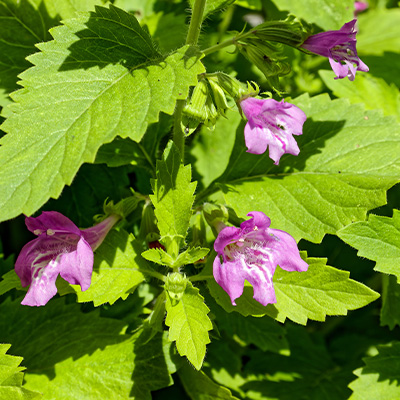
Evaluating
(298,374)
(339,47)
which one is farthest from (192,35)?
(298,374)

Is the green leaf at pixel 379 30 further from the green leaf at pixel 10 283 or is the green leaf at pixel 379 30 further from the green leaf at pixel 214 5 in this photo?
the green leaf at pixel 10 283

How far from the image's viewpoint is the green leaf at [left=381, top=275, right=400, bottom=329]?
2553mm

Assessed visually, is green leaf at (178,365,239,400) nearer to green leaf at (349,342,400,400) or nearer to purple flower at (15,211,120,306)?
green leaf at (349,342,400,400)

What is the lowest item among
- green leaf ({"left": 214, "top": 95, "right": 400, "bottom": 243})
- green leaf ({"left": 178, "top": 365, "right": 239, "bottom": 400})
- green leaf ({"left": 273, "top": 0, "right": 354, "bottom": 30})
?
green leaf ({"left": 178, "top": 365, "right": 239, "bottom": 400})

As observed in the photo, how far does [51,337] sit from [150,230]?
698 mm

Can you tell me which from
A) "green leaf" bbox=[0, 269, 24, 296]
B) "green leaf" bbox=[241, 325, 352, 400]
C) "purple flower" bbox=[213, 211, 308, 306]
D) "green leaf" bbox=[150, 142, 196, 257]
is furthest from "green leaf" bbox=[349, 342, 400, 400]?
"green leaf" bbox=[0, 269, 24, 296]

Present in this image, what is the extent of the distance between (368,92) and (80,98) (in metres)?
1.89

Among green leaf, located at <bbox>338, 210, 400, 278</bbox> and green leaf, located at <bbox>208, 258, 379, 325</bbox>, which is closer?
green leaf, located at <bbox>208, 258, 379, 325</bbox>

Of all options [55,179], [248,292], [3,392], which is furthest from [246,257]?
[3,392]

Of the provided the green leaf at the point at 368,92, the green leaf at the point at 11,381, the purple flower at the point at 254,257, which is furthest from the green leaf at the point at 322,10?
the green leaf at the point at 11,381

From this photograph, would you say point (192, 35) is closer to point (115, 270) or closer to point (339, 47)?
point (339, 47)

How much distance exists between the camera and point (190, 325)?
6.04 ft

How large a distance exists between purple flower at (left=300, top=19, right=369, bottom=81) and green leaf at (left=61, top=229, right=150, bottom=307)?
3.50 feet

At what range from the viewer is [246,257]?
6.28 ft
